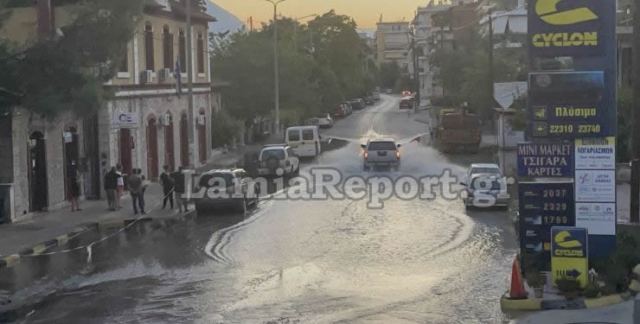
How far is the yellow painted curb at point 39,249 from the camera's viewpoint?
24.8 metres

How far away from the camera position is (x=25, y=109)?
29188 millimetres

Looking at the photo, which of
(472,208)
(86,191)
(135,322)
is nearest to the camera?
(135,322)

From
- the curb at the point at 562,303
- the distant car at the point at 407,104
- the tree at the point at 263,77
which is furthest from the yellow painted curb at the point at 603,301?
the distant car at the point at 407,104

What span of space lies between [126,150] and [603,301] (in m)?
26.7

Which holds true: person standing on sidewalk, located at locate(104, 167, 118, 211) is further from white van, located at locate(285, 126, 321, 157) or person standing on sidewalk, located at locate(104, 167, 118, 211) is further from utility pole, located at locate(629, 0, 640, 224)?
white van, located at locate(285, 126, 321, 157)

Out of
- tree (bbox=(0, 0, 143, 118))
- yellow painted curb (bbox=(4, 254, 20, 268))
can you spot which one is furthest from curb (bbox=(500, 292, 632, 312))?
tree (bbox=(0, 0, 143, 118))

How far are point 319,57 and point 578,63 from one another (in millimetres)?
90639

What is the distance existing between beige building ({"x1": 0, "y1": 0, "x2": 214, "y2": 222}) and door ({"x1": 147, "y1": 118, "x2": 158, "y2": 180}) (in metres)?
0.04

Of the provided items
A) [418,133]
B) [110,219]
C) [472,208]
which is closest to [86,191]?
[110,219]

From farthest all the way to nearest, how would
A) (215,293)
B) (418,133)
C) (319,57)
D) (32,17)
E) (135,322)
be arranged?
(319,57), (418,133), (32,17), (215,293), (135,322)

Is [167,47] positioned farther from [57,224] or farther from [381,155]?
[57,224]

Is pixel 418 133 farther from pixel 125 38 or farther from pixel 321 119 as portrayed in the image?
pixel 125 38

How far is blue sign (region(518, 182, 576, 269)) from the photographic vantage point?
18391 mm

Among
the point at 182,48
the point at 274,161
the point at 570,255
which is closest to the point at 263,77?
the point at 182,48
